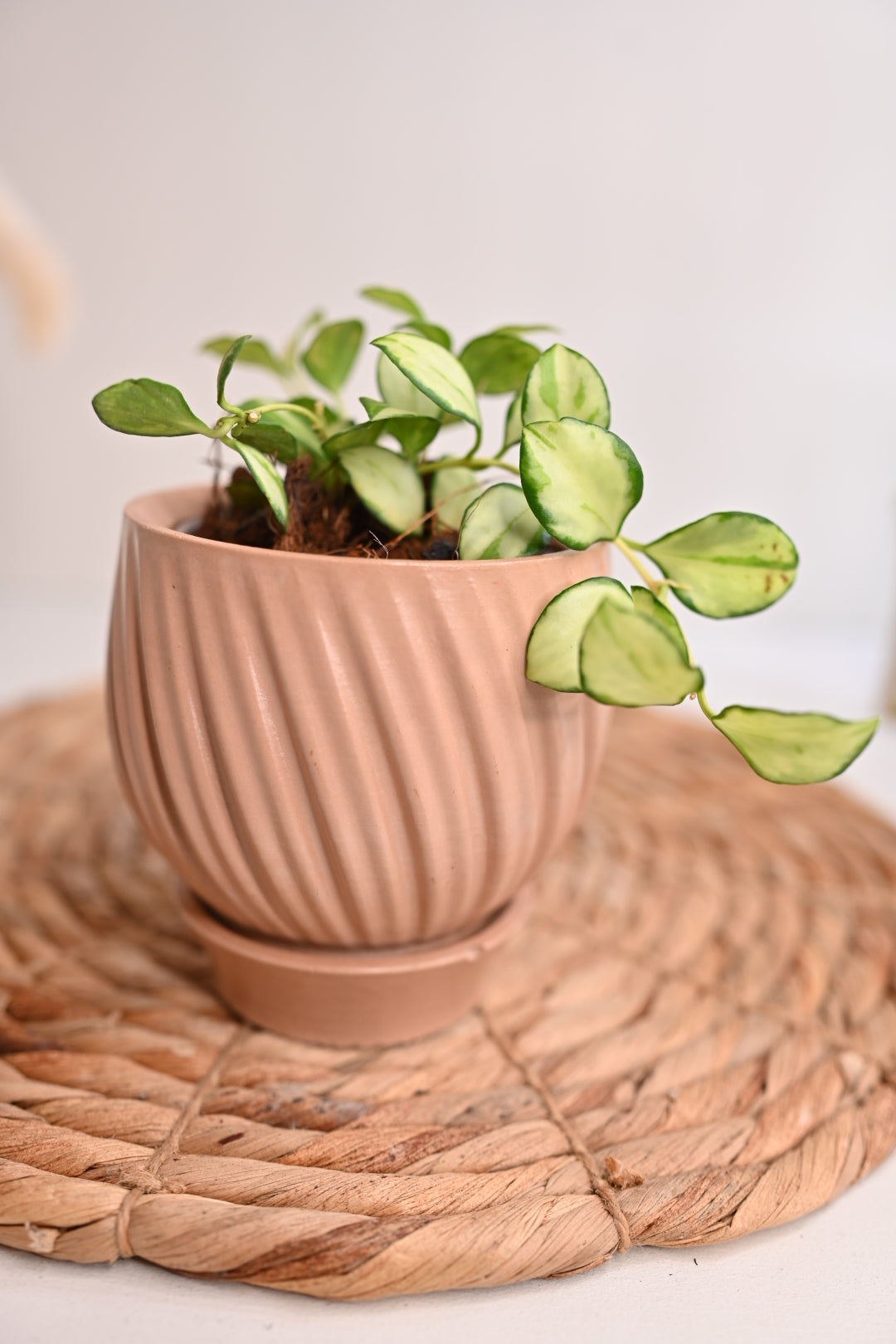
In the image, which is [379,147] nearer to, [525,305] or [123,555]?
[525,305]

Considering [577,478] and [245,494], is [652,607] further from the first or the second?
[245,494]

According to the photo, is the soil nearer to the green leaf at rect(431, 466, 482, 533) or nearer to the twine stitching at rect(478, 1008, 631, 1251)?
the green leaf at rect(431, 466, 482, 533)

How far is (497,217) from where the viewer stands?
116 cm

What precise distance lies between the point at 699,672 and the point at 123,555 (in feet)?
0.71

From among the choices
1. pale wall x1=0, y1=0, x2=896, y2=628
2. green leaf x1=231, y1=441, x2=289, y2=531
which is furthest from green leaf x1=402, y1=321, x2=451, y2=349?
pale wall x1=0, y1=0, x2=896, y2=628

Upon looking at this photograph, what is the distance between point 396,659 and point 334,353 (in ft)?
0.57

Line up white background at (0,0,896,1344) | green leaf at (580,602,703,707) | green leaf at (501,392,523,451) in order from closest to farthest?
green leaf at (580,602,703,707), green leaf at (501,392,523,451), white background at (0,0,896,1344)

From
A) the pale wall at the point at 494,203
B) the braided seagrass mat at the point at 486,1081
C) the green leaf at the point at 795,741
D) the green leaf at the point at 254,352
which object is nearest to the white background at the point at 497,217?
the pale wall at the point at 494,203

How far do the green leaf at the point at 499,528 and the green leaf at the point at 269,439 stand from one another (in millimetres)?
73

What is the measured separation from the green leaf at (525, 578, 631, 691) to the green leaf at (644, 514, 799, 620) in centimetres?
2

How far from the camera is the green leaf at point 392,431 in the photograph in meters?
0.39

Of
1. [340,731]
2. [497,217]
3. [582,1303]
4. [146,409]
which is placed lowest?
[582,1303]

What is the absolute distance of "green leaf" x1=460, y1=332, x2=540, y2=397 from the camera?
435mm

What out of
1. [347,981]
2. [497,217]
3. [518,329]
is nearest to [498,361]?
[518,329]
